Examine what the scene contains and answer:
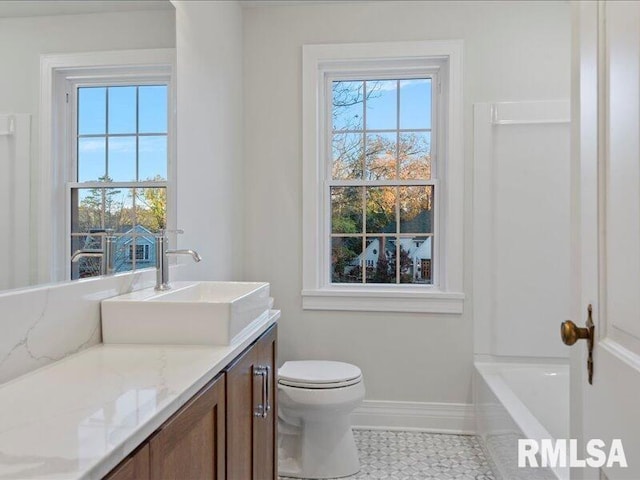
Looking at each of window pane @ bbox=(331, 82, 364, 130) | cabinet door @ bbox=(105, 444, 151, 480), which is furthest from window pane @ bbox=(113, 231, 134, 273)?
window pane @ bbox=(331, 82, 364, 130)

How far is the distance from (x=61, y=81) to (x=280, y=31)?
1.87 metres

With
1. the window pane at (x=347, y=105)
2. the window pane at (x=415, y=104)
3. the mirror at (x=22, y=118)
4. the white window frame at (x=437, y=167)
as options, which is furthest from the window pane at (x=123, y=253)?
the window pane at (x=415, y=104)

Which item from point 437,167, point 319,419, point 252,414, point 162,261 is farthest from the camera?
point 437,167

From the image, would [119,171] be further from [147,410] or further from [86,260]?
[147,410]

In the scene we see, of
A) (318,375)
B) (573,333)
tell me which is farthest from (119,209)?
(573,333)

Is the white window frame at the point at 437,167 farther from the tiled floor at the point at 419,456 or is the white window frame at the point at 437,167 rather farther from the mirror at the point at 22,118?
the mirror at the point at 22,118

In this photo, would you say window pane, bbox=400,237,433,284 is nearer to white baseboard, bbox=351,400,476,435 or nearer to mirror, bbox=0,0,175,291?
white baseboard, bbox=351,400,476,435

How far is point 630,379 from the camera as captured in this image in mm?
769

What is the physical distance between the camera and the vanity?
665 millimetres

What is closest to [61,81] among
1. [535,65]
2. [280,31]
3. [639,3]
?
[639,3]

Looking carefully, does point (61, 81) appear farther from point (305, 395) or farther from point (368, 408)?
point (368, 408)

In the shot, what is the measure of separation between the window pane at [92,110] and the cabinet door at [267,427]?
856mm

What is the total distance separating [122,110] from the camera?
1528 mm

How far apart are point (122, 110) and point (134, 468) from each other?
1.19 meters
